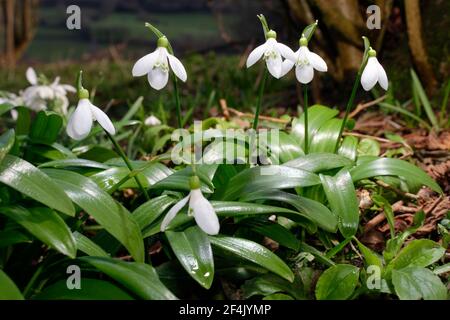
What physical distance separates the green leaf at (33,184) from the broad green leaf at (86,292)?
7.9 inches

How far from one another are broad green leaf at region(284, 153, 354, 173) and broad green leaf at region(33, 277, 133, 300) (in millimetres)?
729

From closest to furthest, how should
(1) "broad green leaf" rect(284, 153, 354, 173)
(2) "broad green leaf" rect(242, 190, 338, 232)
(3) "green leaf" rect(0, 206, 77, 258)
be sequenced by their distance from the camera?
(3) "green leaf" rect(0, 206, 77, 258)
(2) "broad green leaf" rect(242, 190, 338, 232)
(1) "broad green leaf" rect(284, 153, 354, 173)

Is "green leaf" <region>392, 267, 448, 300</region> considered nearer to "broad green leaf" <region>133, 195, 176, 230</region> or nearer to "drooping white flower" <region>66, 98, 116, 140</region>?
"broad green leaf" <region>133, 195, 176, 230</region>

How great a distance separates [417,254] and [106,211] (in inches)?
37.6

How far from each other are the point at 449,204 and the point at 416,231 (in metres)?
0.20

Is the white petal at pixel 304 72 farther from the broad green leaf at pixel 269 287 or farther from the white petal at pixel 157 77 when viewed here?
the broad green leaf at pixel 269 287

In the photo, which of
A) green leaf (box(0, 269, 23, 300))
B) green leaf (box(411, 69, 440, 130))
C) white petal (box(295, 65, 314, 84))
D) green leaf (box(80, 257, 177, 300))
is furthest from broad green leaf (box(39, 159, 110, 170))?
green leaf (box(411, 69, 440, 130))

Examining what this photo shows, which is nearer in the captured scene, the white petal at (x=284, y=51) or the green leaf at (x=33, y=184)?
the green leaf at (x=33, y=184)

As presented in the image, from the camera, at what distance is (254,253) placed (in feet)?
5.82

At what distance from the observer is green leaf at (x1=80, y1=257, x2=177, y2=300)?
1.57 metres

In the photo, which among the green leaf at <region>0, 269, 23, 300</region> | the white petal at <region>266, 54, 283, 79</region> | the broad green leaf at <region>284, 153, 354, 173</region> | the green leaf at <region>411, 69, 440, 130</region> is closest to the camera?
the green leaf at <region>0, 269, 23, 300</region>

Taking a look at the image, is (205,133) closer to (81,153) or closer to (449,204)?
(81,153)

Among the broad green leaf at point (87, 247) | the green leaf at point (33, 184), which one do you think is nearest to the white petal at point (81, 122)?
the green leaf at point (33, 184)

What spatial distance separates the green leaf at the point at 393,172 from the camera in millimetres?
2121
